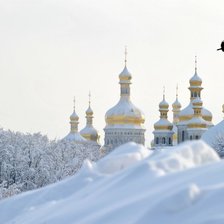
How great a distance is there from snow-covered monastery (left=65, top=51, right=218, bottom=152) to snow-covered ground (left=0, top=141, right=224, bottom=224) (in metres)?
74.7

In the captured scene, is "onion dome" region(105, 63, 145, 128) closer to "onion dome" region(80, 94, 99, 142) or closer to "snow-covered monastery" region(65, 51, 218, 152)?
"snow-covered monastery" region(65, 51, 218, 152)

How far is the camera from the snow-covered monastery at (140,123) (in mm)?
Answer: 88725

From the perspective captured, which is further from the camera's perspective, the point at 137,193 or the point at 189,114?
the point at 189,114

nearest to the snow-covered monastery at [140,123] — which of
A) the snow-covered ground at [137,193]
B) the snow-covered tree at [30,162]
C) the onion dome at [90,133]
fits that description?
the onion dome at [90,133]

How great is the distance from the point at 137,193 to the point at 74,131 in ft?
310

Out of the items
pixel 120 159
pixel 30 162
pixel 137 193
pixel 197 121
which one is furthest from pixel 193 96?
pixel 137 193

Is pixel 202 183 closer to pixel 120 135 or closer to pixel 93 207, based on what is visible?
pixel 93 207

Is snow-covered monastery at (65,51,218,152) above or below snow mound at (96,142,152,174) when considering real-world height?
above

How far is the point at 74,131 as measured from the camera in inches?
4097

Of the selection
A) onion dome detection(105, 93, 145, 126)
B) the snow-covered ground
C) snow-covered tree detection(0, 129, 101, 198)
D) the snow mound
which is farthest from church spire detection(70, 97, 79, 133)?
the snow mound

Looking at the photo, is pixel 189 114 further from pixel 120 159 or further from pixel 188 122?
pixel 120 159

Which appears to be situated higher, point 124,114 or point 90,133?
point 124,114

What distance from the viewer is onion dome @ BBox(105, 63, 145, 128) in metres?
100

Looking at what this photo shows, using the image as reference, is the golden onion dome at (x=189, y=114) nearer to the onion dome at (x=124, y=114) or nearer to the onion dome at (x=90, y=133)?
the onion dome at (x=124, y=114)
